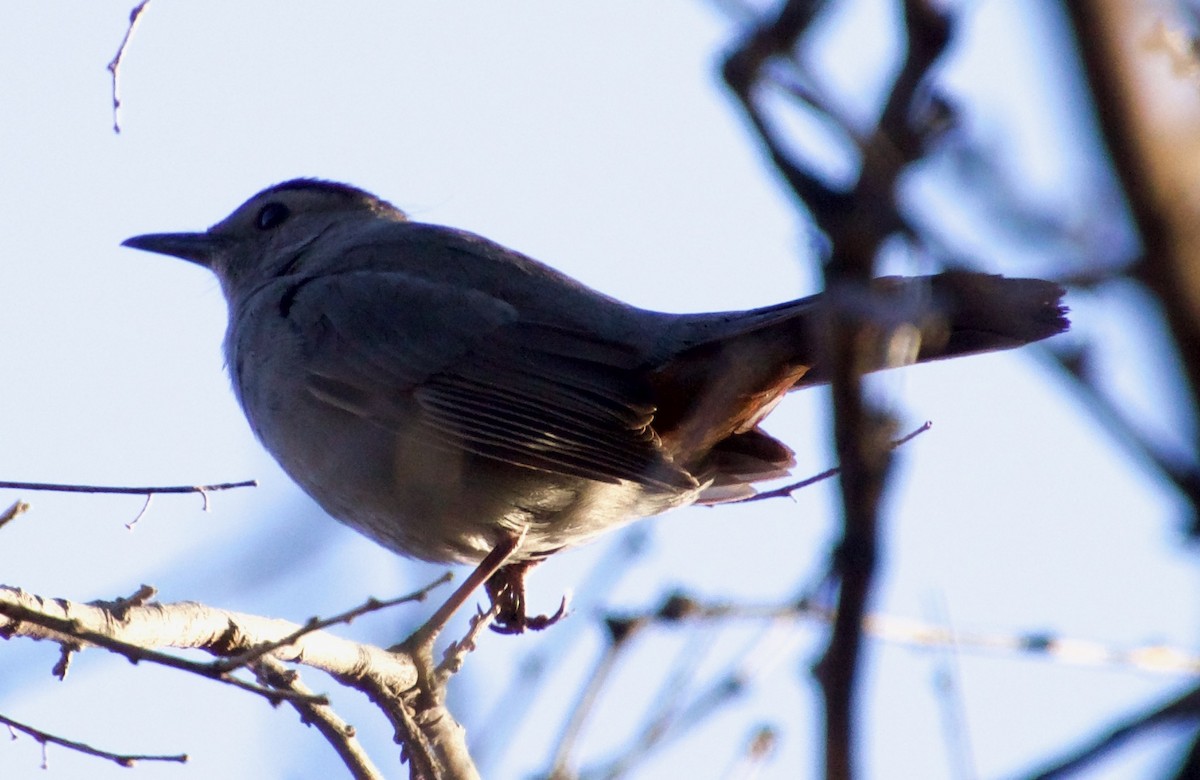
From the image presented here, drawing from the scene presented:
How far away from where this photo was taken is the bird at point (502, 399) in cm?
523

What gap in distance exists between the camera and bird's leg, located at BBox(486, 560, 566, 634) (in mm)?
6109

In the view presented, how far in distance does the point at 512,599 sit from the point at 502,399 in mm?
1072

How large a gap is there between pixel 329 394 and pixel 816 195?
455cm

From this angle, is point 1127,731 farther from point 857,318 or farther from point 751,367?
point 751,367

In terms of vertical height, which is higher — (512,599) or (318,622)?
(318,622)

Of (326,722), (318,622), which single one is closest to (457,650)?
(326,722)

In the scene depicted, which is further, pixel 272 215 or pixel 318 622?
pixel 272 215

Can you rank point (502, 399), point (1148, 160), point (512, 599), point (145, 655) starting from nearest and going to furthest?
point (1148, 160), point (145, 655), point (502, 399), point (512, 599)

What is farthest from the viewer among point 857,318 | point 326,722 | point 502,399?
point 502,399

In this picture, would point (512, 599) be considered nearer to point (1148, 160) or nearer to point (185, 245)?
Result: point (185, 245)

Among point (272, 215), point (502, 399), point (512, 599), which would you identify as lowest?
point (512, 599)

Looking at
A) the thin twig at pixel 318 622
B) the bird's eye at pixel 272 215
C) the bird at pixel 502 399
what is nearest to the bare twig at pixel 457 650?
the bird at pixel 502 399

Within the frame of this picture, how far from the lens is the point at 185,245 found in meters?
7.79

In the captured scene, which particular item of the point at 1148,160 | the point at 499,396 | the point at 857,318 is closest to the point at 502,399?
the point at 499,396
